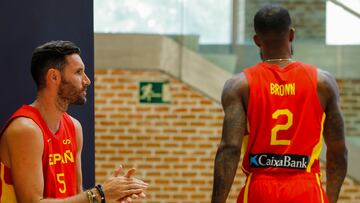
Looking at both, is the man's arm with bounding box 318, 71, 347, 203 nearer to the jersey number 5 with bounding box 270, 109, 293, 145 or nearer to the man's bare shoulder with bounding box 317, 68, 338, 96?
the man's bare shoulder with bounding box 317, 68, 338, 96

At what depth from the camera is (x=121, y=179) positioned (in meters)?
2.88

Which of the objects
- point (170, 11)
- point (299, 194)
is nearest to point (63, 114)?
point (299, 194)

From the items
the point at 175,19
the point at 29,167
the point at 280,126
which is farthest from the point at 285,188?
the point at 175,19

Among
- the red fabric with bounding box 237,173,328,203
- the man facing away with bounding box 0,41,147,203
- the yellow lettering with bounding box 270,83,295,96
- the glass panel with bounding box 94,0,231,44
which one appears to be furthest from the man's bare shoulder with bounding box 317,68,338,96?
the glass panel with bounding box 94,0,231,44

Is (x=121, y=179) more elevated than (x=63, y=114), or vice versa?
(x=63, y=114)

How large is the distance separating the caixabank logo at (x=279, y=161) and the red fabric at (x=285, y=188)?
0.04 m

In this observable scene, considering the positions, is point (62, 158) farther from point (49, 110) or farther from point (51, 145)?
point (49, 110)

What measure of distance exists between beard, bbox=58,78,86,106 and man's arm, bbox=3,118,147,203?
182 millimetres

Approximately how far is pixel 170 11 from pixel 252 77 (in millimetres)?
4974

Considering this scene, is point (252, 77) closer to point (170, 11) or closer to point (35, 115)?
point (35, 115)

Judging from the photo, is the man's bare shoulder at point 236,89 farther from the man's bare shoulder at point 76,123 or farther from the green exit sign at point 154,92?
the green exit sign at point 154,92

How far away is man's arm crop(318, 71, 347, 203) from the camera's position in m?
3.33

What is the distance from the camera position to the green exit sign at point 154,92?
27.4 ft

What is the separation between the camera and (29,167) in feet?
9.14
